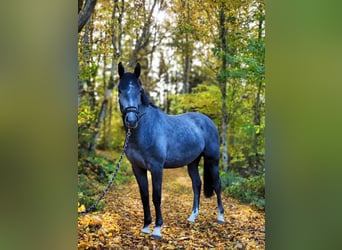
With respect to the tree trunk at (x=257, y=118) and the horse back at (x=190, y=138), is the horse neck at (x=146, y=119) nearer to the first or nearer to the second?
the horse back at (x=190, y=138)

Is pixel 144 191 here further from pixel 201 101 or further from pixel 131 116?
pixel 201 101

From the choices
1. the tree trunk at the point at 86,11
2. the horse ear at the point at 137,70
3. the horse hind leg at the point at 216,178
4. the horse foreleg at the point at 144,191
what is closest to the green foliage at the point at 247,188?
the horse hind leg at the point at 216,178

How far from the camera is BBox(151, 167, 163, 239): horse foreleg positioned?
82.9 inches

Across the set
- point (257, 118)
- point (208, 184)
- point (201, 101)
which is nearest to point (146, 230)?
point (208, 184)

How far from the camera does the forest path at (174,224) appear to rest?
2.11m

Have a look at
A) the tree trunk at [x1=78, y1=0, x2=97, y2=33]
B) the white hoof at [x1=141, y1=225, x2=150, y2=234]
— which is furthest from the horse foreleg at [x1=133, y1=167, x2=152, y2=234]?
the tree trunk at [x1=78, y1=0, x2=97, y2=33]

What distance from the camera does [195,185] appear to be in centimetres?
221

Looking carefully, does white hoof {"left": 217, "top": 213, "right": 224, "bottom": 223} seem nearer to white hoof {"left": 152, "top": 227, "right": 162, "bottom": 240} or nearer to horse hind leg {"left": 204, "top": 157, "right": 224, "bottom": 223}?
horse hind leg {"left": 204, "top": 157, "right": 224, "bottom": 223}

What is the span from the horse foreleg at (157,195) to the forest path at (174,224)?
0.03 meters

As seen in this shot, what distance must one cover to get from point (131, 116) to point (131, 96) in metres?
0.12

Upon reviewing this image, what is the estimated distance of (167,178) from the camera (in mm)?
2148
